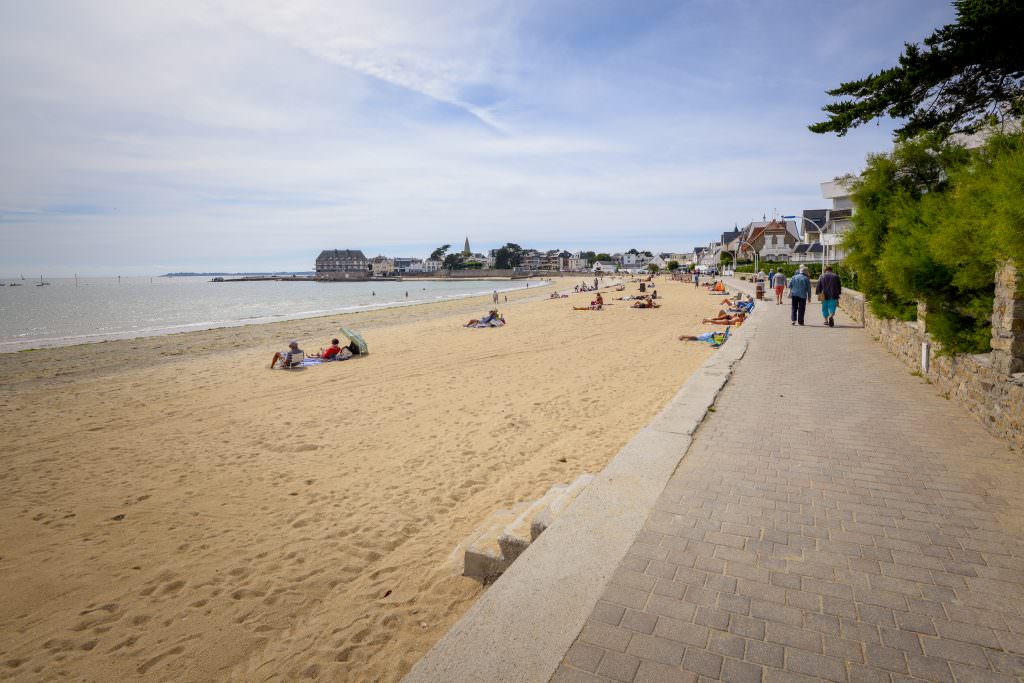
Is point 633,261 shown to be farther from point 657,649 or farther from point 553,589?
point 657,649

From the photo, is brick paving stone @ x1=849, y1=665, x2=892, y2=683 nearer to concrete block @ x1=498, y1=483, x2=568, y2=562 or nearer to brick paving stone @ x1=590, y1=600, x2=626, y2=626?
brick paving stone @ x1=590, y1=600, x2=626, y2=626

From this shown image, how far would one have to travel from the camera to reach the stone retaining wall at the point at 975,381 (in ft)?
14.8

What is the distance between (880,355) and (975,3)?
18.8ft

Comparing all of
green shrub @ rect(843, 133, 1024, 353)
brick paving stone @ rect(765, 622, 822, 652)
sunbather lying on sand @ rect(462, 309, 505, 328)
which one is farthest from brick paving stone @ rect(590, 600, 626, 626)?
sunbather lying on sand @ rect(462, 309, 505, 328)

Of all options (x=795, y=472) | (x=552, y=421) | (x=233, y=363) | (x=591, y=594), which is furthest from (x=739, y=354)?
(x=233, y=363)

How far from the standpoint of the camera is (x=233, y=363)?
14.6 meters

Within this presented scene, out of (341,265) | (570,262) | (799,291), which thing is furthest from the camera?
(570,262)

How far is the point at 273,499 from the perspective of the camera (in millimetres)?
5281

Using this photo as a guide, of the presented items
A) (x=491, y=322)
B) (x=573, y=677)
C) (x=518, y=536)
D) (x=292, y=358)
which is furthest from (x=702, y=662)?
(x=491, y=322)

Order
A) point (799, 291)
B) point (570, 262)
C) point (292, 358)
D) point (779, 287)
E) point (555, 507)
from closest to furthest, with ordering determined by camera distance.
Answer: point (555, 507) < point (292, 358) < point (799, 291) < point (779, 287) < point (570, 262)

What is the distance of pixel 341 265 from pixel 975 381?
172 m

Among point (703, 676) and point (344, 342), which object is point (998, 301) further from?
point (344, 342)

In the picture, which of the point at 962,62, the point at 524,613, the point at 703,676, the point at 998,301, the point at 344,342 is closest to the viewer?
the point at 703,676

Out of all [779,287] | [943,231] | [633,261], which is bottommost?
[779,287]
